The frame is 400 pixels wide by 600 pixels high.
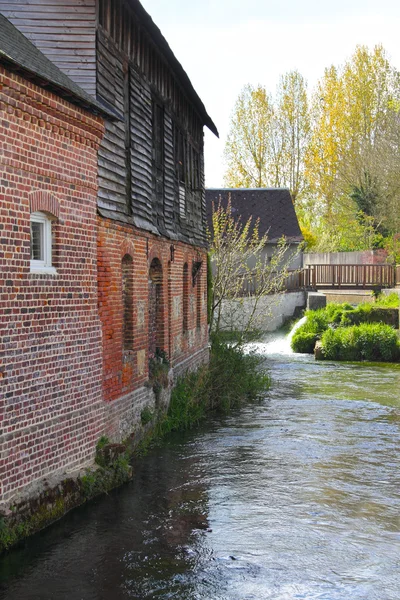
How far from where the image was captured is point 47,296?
8.95 m

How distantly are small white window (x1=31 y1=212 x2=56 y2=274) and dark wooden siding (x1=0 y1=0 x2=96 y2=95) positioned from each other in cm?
268

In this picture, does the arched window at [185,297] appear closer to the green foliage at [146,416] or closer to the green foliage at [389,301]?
the green foliage at [146,416]

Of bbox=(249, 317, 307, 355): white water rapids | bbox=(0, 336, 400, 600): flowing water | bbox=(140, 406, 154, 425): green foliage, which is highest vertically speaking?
bbox=(140, 406, 154, 425): green foliage

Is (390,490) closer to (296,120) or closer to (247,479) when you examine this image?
(247,479)

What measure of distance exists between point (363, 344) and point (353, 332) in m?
0.58

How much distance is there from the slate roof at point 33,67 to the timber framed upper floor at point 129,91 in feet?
3.82

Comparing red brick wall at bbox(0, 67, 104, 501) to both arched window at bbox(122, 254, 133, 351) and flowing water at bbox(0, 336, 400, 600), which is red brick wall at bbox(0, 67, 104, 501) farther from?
arched window at bbox(122, 254, 133, 351)

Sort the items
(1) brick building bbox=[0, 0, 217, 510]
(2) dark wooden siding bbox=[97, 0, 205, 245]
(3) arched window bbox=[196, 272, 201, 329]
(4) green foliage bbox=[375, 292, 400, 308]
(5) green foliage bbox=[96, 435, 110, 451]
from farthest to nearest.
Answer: (4) green foliage bbox=[375, 292, 400, 308], (3) arched window bbox=[196, 272, 201, 329], (2) dark wooden siding bbox=[97, 0, 205, 245], (5) green foliage bbox=[96, 435, 110, 451], (1) brick building bbox=[0, 0, 217, 510]

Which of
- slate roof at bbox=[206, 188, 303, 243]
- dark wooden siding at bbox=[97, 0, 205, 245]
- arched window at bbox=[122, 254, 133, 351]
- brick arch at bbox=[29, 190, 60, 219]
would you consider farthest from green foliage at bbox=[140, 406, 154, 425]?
slate roof at bbox=[206, 188, 303, 243]

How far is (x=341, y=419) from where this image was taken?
53.0 ft

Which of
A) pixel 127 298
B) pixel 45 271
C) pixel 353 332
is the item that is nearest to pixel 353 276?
pixel 353 332

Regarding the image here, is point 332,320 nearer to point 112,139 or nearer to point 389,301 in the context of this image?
point 389,301

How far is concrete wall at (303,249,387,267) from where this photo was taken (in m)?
41.9

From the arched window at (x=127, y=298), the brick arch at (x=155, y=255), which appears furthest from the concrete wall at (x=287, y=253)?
the arched window at (x=127, y=298)
